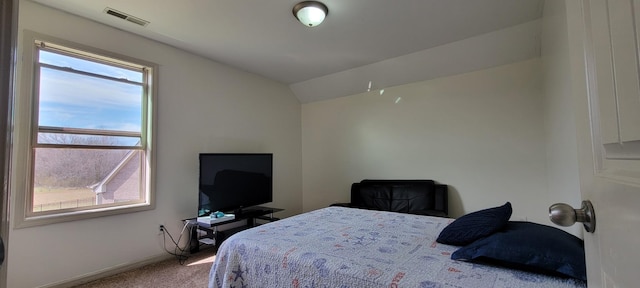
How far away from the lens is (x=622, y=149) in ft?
1.49

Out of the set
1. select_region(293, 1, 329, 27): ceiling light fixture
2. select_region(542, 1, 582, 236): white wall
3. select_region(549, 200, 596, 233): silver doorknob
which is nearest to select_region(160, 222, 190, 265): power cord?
select_region(293, 1, 329, 27): ceiling light fixture

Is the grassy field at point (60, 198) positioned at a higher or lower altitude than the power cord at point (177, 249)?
higher

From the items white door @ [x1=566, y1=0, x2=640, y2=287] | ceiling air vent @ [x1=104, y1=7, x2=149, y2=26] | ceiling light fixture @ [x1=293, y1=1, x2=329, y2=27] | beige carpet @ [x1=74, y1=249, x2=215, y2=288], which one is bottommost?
beige carpet @ [x1=74, y1=249, x2=215, y2=288]

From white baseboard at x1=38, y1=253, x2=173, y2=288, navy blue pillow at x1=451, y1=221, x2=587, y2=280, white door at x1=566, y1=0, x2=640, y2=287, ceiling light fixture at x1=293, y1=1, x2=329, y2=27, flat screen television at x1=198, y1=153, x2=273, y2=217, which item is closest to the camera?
white door at x1=566, y1=0, x2=640, y2=287

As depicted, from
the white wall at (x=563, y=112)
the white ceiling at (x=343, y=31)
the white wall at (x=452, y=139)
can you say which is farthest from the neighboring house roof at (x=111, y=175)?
the white wall at (x=563, y=112)

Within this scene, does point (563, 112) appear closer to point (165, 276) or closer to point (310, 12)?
point (310, 12)

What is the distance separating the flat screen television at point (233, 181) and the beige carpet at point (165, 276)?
569mm

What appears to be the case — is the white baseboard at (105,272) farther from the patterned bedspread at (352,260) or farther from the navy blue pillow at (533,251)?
the navy blue pillow at (533,251)

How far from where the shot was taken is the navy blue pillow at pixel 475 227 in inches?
59.0

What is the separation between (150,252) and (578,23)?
3807 millimetres

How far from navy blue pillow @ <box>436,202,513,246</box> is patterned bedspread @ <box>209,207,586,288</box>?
0.20 feet

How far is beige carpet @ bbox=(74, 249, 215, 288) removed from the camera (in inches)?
101

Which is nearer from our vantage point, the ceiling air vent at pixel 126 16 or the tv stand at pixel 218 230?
the ceiling air vent at pixel 126 16

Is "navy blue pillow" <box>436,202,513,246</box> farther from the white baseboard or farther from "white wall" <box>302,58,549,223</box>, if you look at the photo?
the white baseboard
